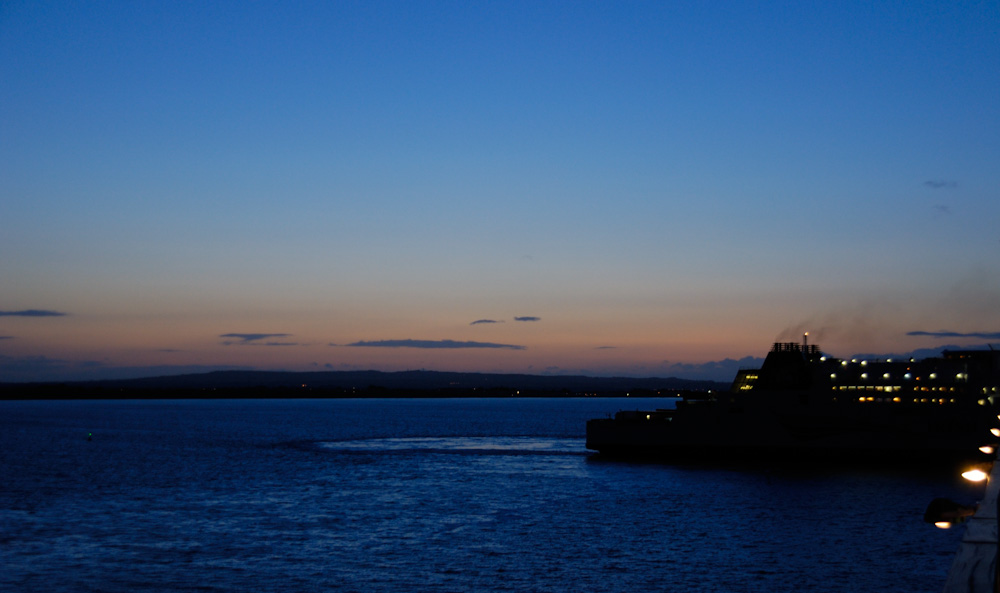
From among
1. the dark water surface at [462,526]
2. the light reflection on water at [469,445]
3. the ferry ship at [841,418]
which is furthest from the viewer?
the light reflection on water at [469,445]

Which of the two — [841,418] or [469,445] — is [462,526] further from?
[469,445]

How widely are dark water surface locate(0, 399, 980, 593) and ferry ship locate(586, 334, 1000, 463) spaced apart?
3.80 meters

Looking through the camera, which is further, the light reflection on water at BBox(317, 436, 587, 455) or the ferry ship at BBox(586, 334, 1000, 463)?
the light reflection on water at BBox(317, 436, 587, 455)

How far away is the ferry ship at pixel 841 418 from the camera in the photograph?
67188 mm

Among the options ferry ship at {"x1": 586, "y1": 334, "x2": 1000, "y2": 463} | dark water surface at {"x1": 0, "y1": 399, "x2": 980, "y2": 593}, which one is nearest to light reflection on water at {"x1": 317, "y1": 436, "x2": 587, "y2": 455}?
ferry ship at {"x1": 586, "y1": 334, "x2": 1000, "y2": 463}

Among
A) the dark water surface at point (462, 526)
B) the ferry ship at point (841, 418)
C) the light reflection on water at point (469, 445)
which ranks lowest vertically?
the light reflection on water at point (469, 445)

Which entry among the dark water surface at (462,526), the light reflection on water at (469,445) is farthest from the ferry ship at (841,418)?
the light reflection on water at (469,445)

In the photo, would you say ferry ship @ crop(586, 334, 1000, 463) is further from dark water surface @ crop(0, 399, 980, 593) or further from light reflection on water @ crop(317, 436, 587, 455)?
light reflection on water @ crop(317, 436, 587, 455)

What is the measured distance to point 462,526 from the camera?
39906mm

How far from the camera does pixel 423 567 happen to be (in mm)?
30969

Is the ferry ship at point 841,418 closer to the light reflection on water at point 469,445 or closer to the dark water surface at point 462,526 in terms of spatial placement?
the dark water surface at point 462,526

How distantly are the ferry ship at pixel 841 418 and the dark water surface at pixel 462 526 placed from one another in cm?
380

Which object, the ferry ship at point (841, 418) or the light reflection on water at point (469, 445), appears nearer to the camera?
the ferry ship at point (841, 418)

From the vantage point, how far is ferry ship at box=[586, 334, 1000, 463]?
67188mm
